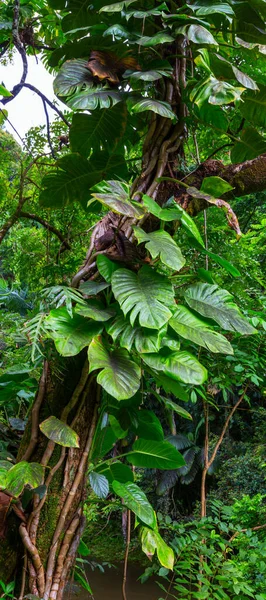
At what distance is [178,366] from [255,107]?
947 mm

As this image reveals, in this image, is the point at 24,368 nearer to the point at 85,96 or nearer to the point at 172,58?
the point at 85,96

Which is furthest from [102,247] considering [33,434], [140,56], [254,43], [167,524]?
[167,524]

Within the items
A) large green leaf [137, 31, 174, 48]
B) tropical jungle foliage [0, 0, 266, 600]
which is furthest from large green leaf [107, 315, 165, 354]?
large green leaf [137, 31, 174, 48]

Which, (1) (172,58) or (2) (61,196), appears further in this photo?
(2) (61,196)

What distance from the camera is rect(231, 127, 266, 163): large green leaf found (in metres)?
1.44

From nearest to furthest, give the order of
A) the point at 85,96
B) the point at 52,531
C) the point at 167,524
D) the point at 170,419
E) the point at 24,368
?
the point at 52,531, the point at 85,96, the point at 24,368, the point at 170,419, the point at 167,524

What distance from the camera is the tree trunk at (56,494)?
3.48ft

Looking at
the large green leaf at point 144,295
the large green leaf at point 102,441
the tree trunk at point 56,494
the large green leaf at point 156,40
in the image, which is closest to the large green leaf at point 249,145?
the large green leaf at point 156,40

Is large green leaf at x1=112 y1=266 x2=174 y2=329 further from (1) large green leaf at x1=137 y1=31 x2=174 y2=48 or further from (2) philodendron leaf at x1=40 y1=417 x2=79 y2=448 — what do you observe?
(1) large green leaf at x1=137 y1=31 x2=174 y2=48

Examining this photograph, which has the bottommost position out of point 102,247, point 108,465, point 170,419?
point 170,419

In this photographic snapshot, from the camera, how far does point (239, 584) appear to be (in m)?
1.50

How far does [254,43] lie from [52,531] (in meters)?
1.52

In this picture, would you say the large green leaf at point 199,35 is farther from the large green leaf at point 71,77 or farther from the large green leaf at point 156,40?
the large green leaf at point 71,77

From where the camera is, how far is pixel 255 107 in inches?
59.9
